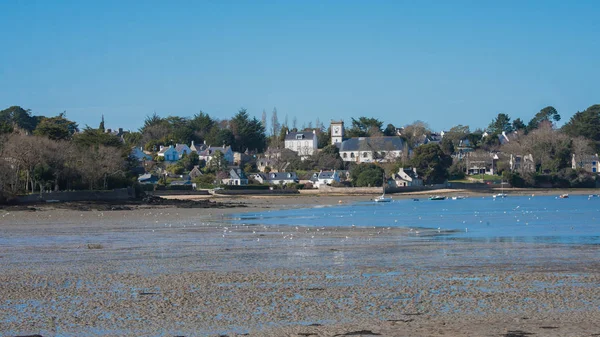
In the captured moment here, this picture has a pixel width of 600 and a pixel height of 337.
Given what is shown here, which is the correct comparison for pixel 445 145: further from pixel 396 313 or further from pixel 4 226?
pixel 396 313

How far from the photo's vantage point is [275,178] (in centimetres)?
10400

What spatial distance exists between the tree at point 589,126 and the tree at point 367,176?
49396 millimetres

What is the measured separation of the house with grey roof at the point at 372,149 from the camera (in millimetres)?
127562

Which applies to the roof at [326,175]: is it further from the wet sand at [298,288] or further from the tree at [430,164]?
the wet sand at [298,288]

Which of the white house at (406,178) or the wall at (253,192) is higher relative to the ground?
the white house at (406,178)

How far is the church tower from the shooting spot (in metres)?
139

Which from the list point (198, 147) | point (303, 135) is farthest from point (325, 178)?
point (303, 135)

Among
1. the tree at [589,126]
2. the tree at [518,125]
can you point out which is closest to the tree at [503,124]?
the tree at [518,125]

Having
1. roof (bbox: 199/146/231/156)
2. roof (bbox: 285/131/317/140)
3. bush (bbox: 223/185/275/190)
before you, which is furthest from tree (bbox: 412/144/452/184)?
roof (bbox: 285/131/317/140)

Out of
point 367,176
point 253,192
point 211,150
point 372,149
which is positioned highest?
point 372,149

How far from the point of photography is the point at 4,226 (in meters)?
36.1

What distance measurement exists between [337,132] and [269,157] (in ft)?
65.7

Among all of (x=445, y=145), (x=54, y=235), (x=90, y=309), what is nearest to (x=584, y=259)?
(x=90, y=309)

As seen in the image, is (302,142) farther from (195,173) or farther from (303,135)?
(195,173)
